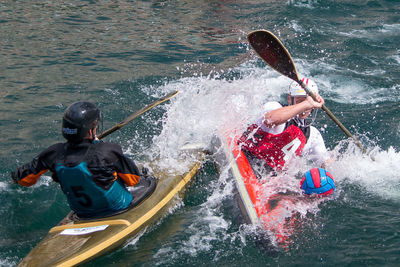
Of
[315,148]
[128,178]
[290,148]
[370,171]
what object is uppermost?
[128,178]

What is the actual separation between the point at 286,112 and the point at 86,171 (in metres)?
2.04

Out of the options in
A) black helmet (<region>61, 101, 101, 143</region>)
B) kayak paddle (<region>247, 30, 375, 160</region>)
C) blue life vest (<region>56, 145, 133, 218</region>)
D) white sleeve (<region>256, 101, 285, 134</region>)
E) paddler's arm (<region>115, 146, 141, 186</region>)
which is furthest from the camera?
kayak paddle (<region>247, 30, 375, 160</region>)

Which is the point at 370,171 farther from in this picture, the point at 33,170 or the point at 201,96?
the point at 33,170

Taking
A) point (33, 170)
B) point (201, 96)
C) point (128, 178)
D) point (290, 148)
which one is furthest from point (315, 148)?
point (33, 170)

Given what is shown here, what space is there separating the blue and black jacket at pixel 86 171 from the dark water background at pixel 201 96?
26.0 inches

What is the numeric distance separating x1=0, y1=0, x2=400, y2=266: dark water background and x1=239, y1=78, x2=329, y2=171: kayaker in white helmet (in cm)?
42

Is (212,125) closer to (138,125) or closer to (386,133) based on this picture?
(138,125)

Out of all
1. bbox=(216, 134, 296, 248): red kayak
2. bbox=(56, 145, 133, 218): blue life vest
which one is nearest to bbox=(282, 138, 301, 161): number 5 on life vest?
bbox=(216, 134, 296, 248): red kayak

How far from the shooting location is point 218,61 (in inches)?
400

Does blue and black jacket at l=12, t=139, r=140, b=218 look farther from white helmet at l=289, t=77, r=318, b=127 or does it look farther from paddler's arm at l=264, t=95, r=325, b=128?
white helmet at l=289, t=77, r=318, b=127

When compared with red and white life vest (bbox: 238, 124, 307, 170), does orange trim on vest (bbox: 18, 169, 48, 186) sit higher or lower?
higher

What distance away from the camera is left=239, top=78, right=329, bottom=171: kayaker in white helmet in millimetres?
4586

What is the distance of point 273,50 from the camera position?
16.8 feet

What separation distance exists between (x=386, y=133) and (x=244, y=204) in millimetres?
3399
